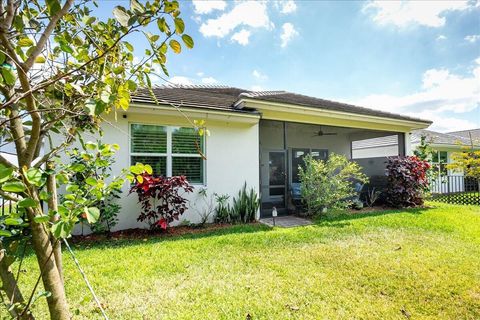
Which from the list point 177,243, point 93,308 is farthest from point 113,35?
point 177,243

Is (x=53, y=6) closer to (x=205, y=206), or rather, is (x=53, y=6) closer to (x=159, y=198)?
(x=159, y=198)

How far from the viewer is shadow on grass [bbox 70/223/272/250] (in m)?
5.78

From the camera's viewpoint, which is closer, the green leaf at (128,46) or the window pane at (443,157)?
the green leaf at (128,46)

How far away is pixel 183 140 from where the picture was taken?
26.1 ft

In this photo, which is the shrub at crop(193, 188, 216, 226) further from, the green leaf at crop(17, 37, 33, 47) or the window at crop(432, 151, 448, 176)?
the window at crop(432, 151, 448, 176)

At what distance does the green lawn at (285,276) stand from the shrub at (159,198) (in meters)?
0.80

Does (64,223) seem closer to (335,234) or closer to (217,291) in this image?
(217,291)

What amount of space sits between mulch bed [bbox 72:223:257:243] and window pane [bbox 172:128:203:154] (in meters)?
2.58

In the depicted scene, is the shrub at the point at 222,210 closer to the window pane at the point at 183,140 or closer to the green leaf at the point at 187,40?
the window pane at the point at 183,140

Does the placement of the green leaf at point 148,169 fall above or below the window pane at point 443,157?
below

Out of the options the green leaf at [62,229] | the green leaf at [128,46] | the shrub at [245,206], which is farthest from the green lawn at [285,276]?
the green leaf at [128,46]

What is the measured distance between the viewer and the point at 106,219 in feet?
20.9

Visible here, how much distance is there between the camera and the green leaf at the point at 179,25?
4.31 ft

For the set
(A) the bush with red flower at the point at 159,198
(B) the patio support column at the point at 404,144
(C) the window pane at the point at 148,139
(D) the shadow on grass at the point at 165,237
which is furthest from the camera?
(B) the patio support column at the point at 404,144
